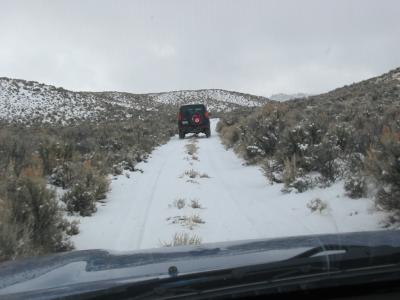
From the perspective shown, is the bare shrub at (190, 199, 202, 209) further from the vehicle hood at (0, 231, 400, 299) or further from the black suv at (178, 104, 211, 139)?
the black suv at (178, 104, 211, 139)

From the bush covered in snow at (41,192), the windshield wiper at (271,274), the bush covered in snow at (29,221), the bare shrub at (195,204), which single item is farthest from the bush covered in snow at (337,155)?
the bush covered in snow at (29,221)

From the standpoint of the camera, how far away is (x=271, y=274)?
2471 millimetres

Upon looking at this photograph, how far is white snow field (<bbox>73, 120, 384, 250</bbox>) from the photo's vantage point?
6711mm

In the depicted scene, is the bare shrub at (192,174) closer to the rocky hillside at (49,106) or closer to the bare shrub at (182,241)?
the bare shrub at (182,241)

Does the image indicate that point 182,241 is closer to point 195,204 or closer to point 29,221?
point 29,221

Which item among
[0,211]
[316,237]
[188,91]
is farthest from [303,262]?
[188,91]

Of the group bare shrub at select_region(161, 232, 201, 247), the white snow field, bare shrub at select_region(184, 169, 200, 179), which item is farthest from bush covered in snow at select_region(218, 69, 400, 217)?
bare shrub at select_region(161, 232, 201, 247)

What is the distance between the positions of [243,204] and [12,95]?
2212 inches

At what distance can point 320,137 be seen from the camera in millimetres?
11758

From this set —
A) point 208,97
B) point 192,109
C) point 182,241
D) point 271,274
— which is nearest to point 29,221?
point 182,241

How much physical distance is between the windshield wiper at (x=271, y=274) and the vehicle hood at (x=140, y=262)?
107 millimetres

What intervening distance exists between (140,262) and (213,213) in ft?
16.5

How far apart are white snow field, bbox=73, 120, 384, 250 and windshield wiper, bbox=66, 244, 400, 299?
3.67 metres

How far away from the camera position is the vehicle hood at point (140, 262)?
2.59 meters
